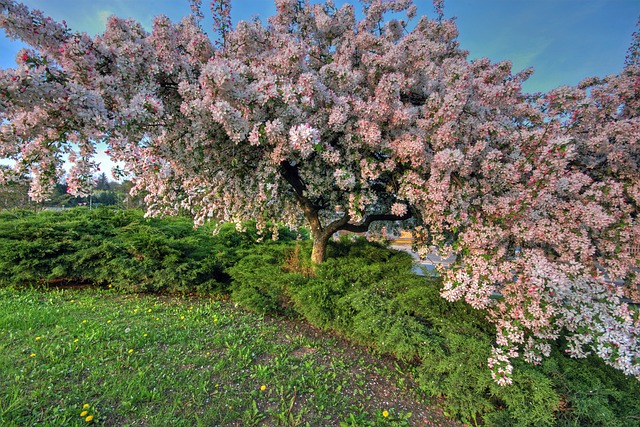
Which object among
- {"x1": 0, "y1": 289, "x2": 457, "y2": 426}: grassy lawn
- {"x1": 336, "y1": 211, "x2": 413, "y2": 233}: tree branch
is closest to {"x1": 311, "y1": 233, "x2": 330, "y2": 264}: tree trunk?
{"x1": 336, "y1": 211, "x2": 413, "y2": 233}: tree branch

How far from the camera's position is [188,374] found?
3.01 m

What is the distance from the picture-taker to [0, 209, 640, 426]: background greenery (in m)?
2.72

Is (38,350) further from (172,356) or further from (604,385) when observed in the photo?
(604,385)

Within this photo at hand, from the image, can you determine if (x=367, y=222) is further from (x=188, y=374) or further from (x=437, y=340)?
(x=188, y=374)

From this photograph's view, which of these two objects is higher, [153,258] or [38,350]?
[153,258]

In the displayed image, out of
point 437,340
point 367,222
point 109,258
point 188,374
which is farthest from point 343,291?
point 109,258

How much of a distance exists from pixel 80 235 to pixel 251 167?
454 cm

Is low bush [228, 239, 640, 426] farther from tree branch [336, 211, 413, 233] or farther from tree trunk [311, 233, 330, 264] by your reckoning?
tree branch [336, 211, 413, 233]

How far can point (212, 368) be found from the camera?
315 centimetres

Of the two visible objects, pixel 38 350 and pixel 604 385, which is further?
pixel 38 350

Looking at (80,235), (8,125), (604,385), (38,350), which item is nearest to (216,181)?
(8,125)

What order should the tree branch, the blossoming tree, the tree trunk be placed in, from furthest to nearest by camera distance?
the tree trunk, the tree branch, the blossoming tree

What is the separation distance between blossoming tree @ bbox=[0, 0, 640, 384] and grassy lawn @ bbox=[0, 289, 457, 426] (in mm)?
1407

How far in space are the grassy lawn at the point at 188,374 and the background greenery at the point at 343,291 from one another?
17 centimetres
